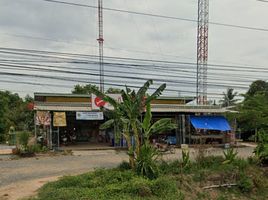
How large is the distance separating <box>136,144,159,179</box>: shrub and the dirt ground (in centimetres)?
349

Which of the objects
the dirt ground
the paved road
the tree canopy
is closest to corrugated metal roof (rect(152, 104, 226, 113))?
the dirt ground

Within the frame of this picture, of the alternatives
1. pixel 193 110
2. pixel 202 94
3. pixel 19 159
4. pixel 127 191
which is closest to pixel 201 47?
pixel 202 94

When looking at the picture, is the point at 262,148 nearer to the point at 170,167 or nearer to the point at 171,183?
the point at 170,167

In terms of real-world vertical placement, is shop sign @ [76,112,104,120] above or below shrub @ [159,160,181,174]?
above

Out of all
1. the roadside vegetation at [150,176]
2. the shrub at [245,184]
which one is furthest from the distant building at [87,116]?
the shrub at [245,184]

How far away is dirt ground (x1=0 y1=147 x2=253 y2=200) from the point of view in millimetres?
11878

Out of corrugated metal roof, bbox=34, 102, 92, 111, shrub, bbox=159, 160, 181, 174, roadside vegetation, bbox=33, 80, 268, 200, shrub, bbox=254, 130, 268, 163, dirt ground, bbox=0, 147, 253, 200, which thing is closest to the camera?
roadside vegetation, bbox=33, 80, 268, 200

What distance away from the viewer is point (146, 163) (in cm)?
1199

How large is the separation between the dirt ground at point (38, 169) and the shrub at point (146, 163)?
3490mm

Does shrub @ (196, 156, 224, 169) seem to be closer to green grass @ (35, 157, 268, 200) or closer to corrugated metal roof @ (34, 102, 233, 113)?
green grass @ (35, 157, 268, 200)

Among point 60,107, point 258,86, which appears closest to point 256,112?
point 60,107

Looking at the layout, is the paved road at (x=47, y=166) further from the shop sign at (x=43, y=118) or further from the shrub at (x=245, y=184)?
the shrub at (x=245, y=184)

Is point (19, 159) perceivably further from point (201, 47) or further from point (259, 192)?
point (201, 47)

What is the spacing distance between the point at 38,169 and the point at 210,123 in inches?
602
